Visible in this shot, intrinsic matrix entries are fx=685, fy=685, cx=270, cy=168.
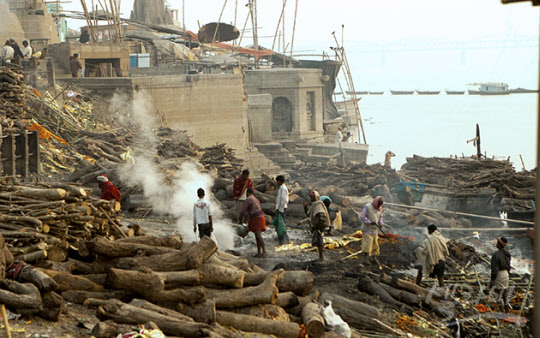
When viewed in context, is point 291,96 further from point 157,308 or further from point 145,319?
point 145,319

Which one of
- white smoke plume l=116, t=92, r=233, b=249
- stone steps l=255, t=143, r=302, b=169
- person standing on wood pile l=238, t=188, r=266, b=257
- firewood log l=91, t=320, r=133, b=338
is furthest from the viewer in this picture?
stone steps l=255, t=143, r=302, b=169

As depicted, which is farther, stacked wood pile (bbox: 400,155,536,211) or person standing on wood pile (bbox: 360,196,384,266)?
stacked wood pile (bbox: 400,155,536,211)

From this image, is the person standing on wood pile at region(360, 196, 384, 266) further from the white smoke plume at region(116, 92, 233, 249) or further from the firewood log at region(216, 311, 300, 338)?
the firewood log at region(216, 311, 300, 338)

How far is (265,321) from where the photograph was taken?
785 cm

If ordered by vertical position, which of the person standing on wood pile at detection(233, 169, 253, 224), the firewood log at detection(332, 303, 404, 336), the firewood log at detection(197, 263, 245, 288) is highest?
the person standing on wood pile at detection(233, 169, 253, 224)

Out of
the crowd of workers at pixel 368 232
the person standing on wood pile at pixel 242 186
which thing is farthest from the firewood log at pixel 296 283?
the person standing on wood pile at pixel 242 186

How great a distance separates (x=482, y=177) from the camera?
2447 centimetres

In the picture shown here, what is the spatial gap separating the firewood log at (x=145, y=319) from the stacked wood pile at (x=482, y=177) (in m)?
16.9

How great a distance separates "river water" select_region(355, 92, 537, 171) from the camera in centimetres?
6898

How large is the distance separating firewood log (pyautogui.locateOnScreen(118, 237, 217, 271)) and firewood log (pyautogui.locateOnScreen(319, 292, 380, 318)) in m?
2.08

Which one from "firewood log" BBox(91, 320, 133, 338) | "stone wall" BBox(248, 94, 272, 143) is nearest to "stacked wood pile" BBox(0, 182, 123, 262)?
"firewood log" BBox(91, 320, 133, 338)

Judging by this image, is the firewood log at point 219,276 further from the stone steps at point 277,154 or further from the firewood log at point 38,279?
the stone steps at point 277,154

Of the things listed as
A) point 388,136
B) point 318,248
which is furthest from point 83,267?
point 388,136

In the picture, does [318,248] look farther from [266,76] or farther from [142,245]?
[266,76]
